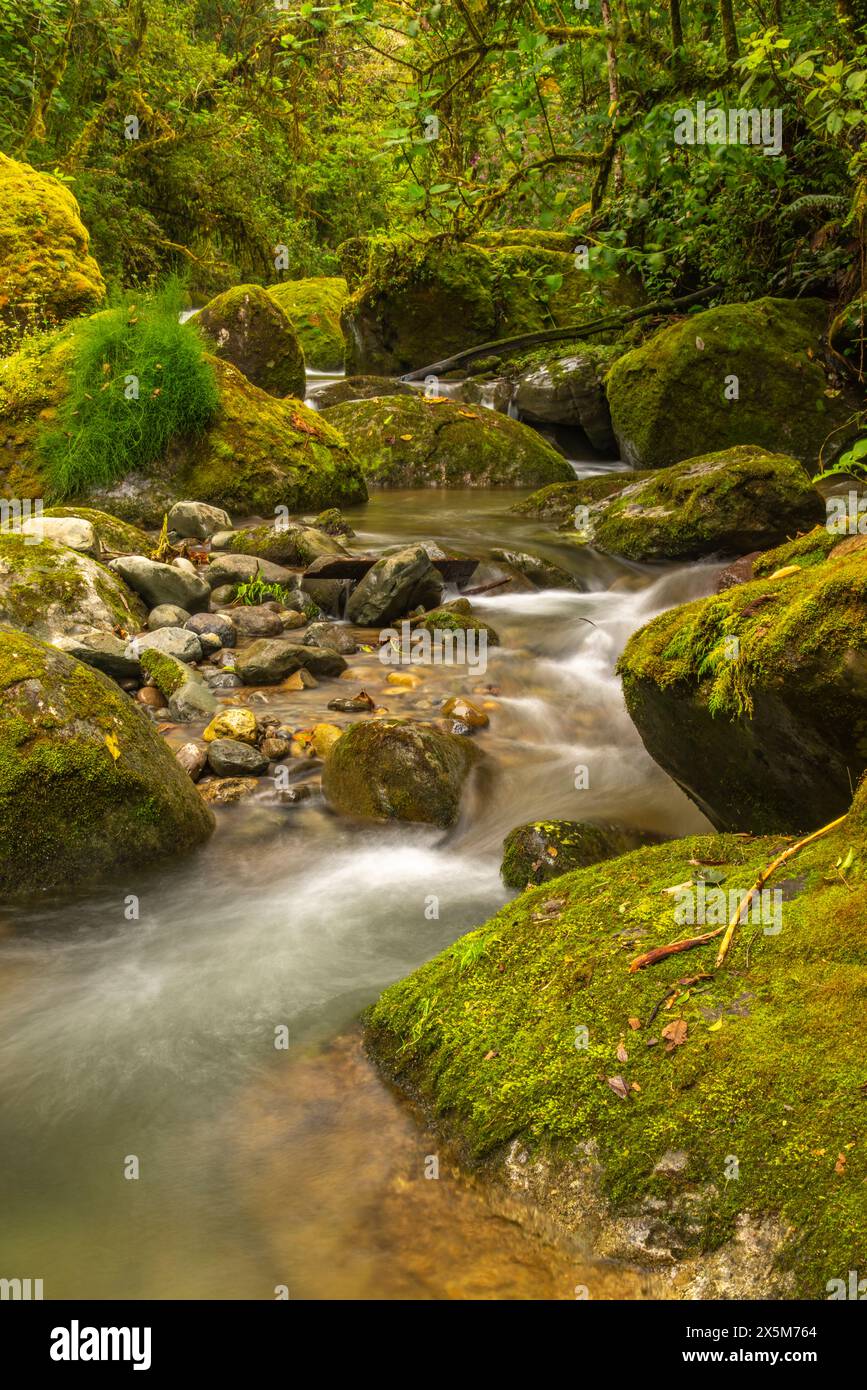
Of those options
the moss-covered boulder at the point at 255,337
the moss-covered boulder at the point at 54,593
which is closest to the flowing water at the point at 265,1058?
the moss-covered boulder at the point at 54,593

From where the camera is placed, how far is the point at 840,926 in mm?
2379

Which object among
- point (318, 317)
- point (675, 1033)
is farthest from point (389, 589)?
point (318, 317)

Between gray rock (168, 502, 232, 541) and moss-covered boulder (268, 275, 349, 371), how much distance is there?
10119 millimetres

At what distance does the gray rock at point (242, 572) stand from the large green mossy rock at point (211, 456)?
5.41ft

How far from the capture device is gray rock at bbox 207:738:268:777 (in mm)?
5074

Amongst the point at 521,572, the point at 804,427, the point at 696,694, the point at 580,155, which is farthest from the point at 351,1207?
the point at 804,427

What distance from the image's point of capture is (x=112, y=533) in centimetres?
752

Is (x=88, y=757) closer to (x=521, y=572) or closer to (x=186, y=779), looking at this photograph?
(x=186, y=779)

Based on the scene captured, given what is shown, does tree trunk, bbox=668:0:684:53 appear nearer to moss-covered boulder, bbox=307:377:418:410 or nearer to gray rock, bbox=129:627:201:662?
moss-covered boulder, bbox=307:377:418:410

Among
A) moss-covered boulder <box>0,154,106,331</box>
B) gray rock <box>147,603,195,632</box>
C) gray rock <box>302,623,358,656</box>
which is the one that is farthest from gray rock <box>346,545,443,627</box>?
moss-covered boulder <box>0,154,106,331</box>

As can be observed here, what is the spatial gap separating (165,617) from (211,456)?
129 inches

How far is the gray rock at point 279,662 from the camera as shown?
6.23 m

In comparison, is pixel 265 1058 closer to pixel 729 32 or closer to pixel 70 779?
pixel 70 779

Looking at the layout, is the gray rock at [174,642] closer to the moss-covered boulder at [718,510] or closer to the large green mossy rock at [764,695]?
the large green mossy rock at [764,695]
